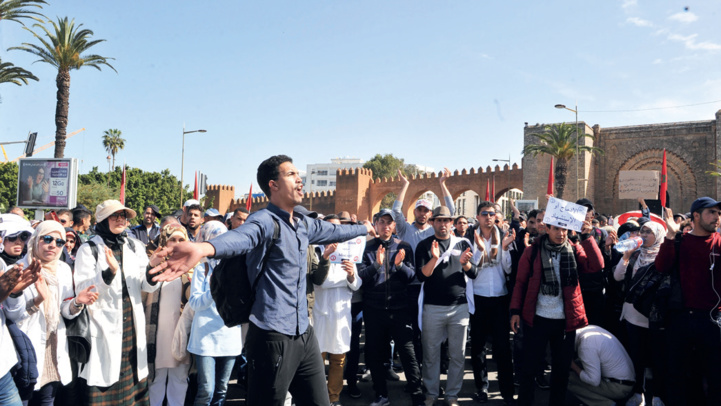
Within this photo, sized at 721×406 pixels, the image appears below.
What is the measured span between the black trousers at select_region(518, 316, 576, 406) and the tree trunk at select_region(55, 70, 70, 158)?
19.8m

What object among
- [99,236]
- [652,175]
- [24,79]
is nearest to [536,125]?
[652,175]

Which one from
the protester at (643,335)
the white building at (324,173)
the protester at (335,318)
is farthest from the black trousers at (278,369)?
the white building at (324,173)

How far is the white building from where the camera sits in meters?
111

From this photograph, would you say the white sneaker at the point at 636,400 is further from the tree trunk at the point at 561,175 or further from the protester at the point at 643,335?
the tree trunk at the point at 561,175

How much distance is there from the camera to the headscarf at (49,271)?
377 centimetres

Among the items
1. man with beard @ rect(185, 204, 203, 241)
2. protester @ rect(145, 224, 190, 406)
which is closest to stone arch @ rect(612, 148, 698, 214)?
man with beard @ rect(185, 204, 203, 241)

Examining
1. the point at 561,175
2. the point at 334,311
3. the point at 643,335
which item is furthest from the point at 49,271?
the point at 561,175

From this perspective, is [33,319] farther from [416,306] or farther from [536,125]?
[536,125]

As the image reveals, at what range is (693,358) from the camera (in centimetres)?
457

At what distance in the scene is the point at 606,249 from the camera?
6.49 m

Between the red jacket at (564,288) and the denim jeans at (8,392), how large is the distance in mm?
4180

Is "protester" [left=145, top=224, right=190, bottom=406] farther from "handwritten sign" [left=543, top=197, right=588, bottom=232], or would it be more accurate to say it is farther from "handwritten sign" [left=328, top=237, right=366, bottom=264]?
"handwritten sign" [left=543, top=197, right=588, bottom=232]

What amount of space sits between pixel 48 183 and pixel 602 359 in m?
13.2

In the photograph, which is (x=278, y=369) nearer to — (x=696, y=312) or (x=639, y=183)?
(x=696, y=312)
